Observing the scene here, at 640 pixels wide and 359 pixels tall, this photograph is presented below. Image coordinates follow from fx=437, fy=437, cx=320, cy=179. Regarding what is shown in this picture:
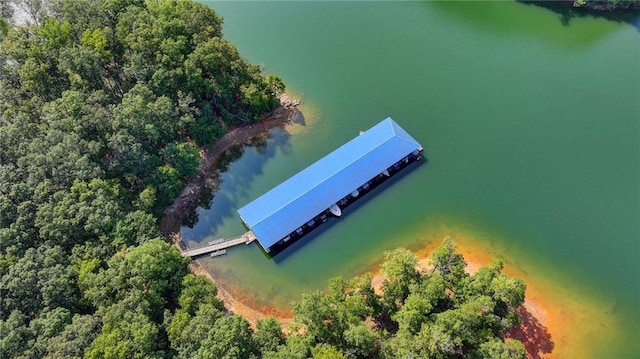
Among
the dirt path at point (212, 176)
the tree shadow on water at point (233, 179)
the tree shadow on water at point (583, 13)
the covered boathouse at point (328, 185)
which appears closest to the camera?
the dirt path at point (212, 176)

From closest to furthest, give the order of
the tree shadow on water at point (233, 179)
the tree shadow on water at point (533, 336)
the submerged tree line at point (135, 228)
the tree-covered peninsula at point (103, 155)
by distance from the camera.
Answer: the submerged tree line at point (135, 228) < the tree-covered peninsula at point (103, 155) < the tree shadow on water at point (533, 336) < the tree shadow on water at point (233, 179)

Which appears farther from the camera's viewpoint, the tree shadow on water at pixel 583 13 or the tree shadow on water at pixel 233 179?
the tree shadow on water at pixel 583 13

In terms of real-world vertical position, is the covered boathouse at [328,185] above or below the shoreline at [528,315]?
above

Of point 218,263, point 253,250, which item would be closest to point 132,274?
point 218,263

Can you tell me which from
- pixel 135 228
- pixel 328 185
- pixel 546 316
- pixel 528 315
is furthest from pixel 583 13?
pixel 135 228

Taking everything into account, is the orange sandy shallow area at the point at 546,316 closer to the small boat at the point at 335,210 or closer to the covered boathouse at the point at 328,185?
the covered boathouse at the point at 328,185

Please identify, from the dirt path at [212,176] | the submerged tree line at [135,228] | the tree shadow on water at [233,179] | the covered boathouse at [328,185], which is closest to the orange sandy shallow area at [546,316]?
the dirt path at [212,176]

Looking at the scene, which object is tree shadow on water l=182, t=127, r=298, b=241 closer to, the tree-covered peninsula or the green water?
the green water
